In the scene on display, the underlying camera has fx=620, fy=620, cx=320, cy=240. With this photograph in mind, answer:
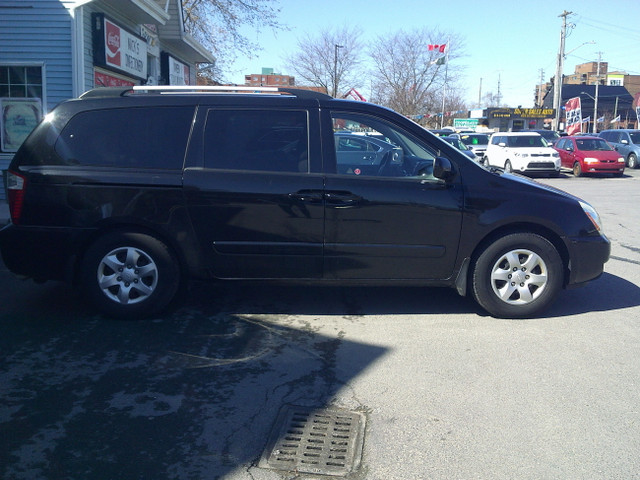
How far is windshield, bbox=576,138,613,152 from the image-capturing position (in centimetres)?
2469

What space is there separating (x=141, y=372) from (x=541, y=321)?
352 cm

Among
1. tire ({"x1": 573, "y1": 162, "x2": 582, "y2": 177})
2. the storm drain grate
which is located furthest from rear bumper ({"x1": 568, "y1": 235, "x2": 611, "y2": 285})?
tire ({"x1": 573, "y1": 162, "x2": 582, "y2": 177})

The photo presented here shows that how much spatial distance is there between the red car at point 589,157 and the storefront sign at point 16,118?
19.7 meters

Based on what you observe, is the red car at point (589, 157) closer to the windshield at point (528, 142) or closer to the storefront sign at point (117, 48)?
the windshield at point (528, 142)

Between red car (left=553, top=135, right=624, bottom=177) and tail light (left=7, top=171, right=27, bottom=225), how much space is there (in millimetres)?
22770

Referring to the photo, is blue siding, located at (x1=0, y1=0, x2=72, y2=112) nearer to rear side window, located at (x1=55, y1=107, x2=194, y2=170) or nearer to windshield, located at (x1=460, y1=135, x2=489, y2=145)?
rear side window, located at (x1=55, y1=107, x2=194, y2=170)

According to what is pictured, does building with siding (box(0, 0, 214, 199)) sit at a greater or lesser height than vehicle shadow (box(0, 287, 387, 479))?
greater

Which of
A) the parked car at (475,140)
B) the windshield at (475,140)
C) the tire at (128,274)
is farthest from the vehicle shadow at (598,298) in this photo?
the windshield at (475,140)

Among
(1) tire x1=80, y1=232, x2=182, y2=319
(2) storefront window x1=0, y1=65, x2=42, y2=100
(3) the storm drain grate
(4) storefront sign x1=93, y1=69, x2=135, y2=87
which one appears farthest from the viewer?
(4) storefront sign x1=93, y1=69, x2=135, y2=87

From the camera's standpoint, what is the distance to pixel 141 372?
4.40 metres

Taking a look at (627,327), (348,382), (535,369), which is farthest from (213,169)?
(627,327)

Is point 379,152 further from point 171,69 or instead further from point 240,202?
point 171,69

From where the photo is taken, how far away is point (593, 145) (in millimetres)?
24922

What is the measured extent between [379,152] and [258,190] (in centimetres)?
118
